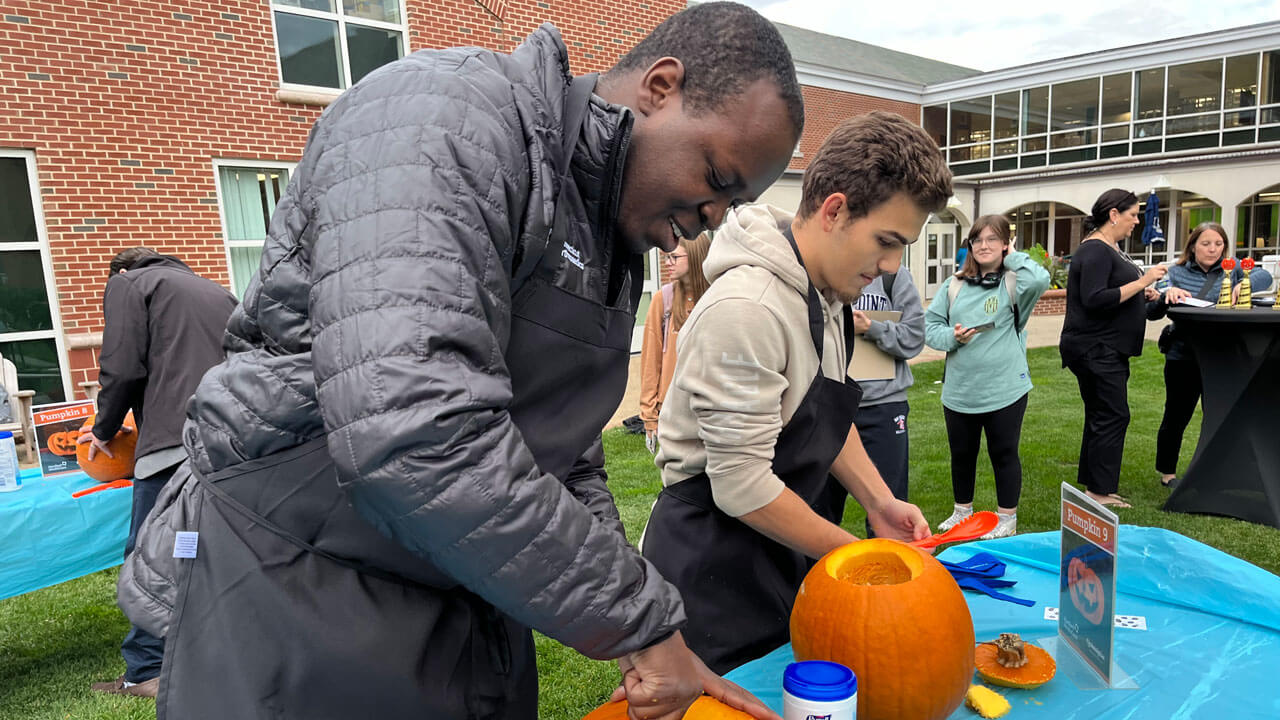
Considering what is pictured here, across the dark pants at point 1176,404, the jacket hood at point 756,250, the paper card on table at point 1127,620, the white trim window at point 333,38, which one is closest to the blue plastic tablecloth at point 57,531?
the jacket hood at point 756,250

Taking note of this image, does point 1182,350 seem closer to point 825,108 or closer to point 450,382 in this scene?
point 450,382

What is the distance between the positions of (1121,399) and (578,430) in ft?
16.3

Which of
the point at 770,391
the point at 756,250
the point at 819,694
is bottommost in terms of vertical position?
the point at 819,694

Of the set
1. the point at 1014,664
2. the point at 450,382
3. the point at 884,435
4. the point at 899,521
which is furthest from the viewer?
the point at 884,435

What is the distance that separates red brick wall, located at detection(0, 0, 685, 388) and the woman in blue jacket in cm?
891

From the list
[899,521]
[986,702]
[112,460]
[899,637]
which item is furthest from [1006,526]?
[112,460]

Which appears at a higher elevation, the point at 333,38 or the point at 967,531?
the point at 333,38

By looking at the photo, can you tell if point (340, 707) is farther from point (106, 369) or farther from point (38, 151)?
point (38, 151)

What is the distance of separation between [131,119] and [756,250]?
8798 millimetres

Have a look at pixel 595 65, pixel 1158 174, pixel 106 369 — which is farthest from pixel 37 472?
pixel 1158 174

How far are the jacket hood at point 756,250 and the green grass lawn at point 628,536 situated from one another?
6.94 feet

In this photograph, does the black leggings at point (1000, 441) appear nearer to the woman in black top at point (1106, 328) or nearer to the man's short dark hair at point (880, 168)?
the woman in black top at point (1106, 328)

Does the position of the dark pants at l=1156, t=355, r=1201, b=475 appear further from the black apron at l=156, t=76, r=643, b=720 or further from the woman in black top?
the black apron at l=156, t=76, r=643, b=720

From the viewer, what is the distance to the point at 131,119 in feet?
26.6
